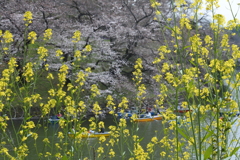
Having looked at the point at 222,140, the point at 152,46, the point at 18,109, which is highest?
the point at 152,46

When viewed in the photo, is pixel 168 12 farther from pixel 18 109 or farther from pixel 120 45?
pixel 18 109

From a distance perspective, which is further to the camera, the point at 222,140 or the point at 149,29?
the point at 149,29

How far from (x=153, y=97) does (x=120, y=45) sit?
3857 millimetres

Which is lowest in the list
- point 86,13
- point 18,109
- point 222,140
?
point 18,109

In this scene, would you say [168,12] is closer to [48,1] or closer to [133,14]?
[133,14]

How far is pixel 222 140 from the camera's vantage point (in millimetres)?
2420

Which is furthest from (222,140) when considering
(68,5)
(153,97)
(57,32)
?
(68,5)

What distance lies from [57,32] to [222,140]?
15031 mm

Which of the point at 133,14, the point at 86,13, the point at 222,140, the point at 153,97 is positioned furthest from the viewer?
the point at 133,14

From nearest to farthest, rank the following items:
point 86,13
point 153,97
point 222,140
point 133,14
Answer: point 222,140
point 153,97
point 86,13
point 133,14

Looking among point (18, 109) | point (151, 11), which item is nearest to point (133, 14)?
point (151, 11)

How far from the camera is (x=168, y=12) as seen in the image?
18906 mm

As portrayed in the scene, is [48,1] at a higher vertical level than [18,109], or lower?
higher

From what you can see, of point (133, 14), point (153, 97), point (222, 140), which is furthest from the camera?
point (133, 14)
